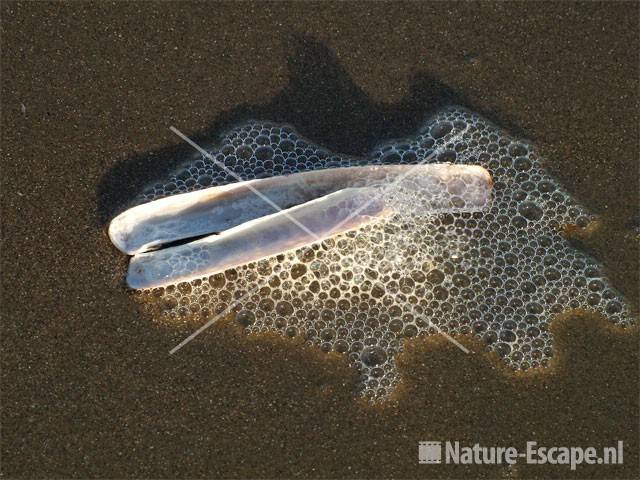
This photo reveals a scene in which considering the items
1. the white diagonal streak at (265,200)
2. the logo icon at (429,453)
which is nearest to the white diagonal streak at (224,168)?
the white diagonal streak at (265,200)

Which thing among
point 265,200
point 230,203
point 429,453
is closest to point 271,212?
point 265,200

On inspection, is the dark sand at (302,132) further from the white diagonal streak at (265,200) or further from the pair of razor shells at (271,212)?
the pair of razor shells at (271,212)

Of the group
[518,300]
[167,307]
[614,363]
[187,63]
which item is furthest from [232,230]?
[614,363]

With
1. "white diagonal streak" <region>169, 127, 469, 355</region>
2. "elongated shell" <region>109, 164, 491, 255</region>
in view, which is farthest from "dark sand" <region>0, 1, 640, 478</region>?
"elongated shell" <region>109, 164, 491, 255</region>

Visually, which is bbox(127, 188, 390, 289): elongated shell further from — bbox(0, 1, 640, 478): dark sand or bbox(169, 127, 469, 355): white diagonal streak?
bbox(0, 1, 640, 478): dark sand

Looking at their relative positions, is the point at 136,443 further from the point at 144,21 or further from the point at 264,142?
the point at 144,21

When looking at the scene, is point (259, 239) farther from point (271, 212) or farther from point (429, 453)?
point (429, 453)
